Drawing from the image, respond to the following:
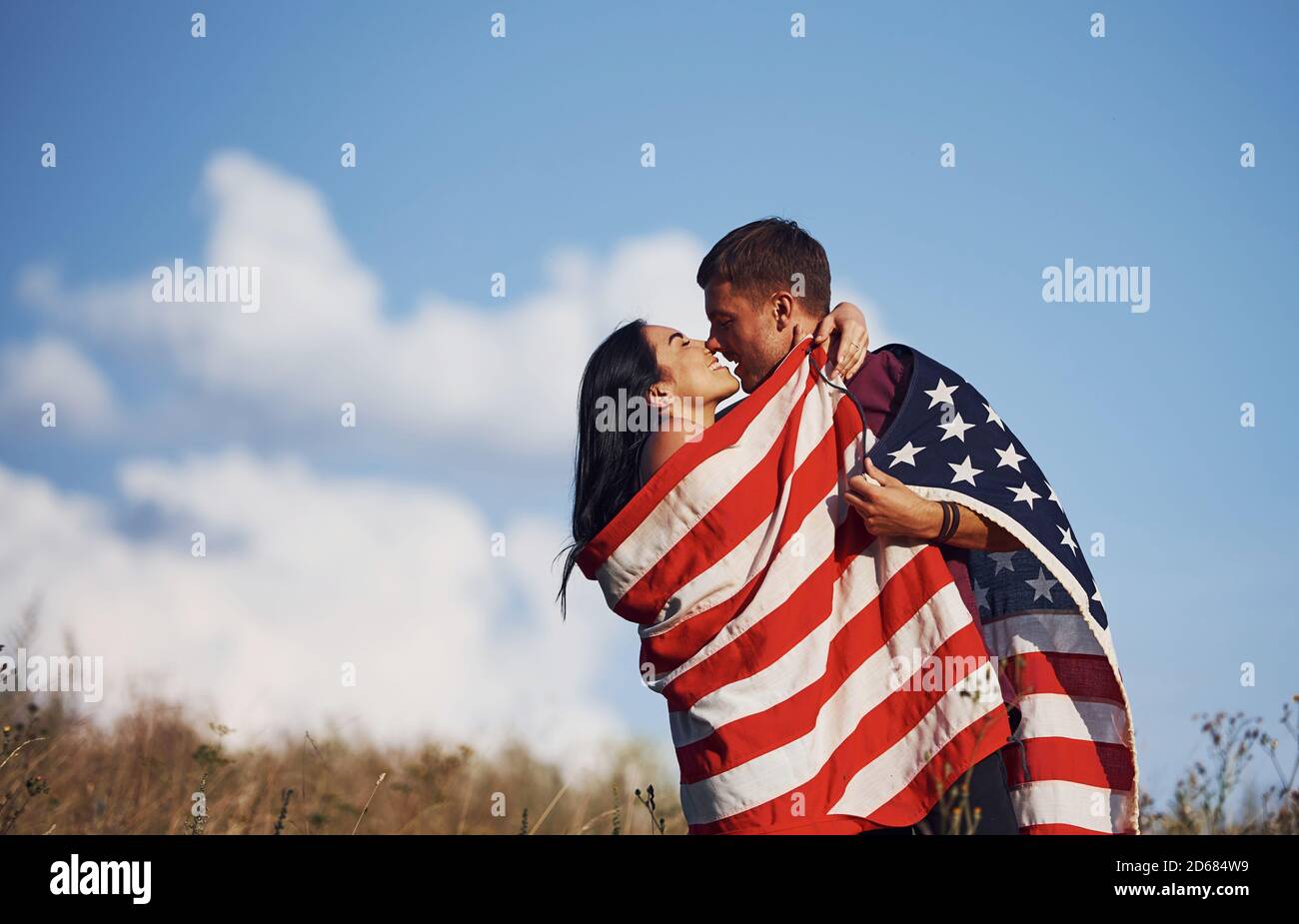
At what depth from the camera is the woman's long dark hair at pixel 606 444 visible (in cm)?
508

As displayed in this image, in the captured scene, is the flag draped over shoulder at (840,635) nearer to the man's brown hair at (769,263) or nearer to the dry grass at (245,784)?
the man's brown hair at (769,263)

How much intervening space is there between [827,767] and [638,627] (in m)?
0.84

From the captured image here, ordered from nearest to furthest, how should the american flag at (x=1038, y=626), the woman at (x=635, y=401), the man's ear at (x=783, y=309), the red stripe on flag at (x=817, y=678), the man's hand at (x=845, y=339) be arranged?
the red stripe on flag at (x=817, y=678), the american flag at (x=1038, y=626), the man's hand at (x=845, y=339), the woman at (x=635, y=401), the man's ear at (x=783, y=309)

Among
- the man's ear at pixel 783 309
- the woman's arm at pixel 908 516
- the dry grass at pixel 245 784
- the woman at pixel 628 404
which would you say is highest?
the man's ear at pixel 783 309

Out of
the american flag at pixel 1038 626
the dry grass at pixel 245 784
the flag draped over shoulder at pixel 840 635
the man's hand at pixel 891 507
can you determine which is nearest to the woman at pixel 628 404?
the flag draped over shoulder at pixel 840 635

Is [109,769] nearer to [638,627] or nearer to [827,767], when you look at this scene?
[638,627]

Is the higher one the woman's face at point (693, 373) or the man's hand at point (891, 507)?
the woman's face at point (693, 373)

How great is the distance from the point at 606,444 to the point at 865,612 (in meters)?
1.33

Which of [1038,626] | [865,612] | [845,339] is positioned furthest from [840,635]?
[845,339]

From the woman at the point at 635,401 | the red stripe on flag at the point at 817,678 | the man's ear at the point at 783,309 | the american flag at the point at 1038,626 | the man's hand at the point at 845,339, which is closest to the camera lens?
the red stripe on flag at the point at 817,678

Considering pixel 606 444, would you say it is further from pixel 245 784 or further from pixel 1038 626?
pixel 245 784
